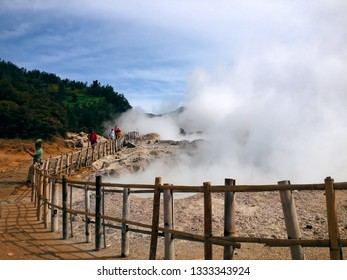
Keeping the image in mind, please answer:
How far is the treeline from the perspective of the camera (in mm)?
32812

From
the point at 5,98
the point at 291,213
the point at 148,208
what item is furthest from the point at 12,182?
the point at 5,98

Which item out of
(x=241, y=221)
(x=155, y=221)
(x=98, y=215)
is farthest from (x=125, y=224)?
(x=241, y=221)

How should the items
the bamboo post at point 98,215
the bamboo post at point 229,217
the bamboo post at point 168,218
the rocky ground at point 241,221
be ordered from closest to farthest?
the bamboo post at point 229,217, the bamboo post at point 168,218, the bamboo post at point 98,215, the rocky ground at point 241,221

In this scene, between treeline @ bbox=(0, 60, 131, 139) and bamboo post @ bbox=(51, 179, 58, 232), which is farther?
treeline @ bbox=(0, 60, 131, 139)

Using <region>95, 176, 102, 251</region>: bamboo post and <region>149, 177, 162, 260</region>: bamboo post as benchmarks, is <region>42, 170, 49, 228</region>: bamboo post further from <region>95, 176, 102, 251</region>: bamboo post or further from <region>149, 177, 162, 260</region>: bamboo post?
<region>149, 177, 162, 260</region>: bamboo post

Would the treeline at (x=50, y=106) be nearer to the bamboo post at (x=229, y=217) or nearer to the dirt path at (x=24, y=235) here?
the dirt path at (x=24, y=235)

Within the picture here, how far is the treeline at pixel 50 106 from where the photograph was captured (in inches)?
1292

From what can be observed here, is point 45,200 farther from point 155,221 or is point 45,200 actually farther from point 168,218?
point 168,218

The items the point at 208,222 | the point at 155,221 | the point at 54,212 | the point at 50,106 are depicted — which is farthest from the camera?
the point at 50,106

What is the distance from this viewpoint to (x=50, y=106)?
1505 inches

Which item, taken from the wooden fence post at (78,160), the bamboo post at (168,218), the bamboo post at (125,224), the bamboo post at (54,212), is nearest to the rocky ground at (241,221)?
the bamboo post at (125,224)

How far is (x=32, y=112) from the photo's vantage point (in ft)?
112

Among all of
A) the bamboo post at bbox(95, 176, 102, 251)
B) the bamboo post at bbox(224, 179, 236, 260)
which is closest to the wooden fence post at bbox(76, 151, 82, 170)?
the bamboo post at bbox(95, 176, 102, 251)

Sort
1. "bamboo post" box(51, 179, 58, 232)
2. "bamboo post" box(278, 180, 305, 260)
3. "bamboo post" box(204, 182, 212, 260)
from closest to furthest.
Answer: "bamboo post" box(278, 180, 305, 260) < "bamboo post" box(204, 182, 212, 260) < "bamboo post" box(51, 179, 58, 232)
